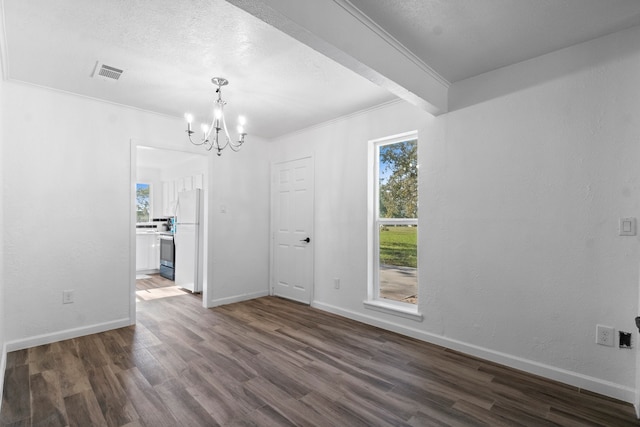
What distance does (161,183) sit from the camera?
7.62m

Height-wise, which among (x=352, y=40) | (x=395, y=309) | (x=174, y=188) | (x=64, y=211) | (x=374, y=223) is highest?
(x=352, y=40)

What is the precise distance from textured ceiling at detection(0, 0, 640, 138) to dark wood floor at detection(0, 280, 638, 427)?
229 centimetres

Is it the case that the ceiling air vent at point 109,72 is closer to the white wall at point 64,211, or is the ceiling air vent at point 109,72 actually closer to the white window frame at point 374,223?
the white wall at point 64,211

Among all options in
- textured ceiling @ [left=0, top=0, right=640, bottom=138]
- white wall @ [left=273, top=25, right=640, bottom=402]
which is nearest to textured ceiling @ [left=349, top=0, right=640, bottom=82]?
textured ceiling @ [left=0, top=0, right=640, bottom=138]

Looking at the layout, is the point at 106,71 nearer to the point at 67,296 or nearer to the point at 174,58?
the point at 174,58

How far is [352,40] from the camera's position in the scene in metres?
1.95

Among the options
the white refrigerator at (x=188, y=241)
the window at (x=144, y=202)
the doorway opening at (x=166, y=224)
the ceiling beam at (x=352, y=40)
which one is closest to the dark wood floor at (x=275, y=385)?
the doorway opening at (x=166, y=224)

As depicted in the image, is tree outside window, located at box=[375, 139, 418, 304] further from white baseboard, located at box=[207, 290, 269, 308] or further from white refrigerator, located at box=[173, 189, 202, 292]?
white refrigerator, located at box=[173, 189, 202, 292]

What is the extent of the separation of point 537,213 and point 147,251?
6987mm

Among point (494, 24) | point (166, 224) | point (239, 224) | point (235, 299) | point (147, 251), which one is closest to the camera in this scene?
point (494, 24)

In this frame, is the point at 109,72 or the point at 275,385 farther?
the point at 109,72

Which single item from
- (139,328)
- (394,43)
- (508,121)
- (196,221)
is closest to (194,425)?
(139,328)

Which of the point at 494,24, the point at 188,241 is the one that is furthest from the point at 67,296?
the point at 494,24

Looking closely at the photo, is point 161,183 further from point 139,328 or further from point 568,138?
point 568,138
